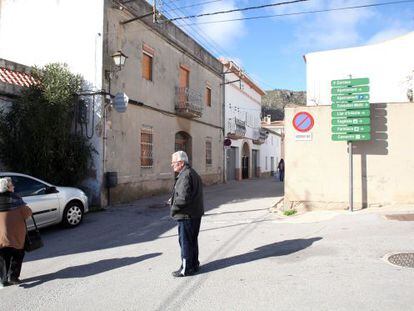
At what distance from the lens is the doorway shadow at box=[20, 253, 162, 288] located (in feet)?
19.8

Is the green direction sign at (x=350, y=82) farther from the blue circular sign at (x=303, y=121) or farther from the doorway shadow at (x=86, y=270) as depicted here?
the doorway shadow at (x=86, y=270)

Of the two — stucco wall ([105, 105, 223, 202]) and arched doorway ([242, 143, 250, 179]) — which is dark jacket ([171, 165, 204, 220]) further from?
arched doorway ([242, 143, 250, 179])

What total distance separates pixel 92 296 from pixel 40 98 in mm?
8880

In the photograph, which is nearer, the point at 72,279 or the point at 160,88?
the point at 72,279

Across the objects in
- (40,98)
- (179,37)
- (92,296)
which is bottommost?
(92,296)

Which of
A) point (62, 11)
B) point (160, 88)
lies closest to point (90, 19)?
point (62, 11)

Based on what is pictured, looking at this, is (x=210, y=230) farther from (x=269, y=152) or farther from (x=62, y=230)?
(x=269, y=152)

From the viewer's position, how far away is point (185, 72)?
2080cm

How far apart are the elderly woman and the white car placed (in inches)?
127

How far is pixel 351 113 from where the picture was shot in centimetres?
1054

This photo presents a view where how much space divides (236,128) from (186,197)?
22.8 meters

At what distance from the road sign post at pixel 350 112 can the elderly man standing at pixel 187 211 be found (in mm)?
5668

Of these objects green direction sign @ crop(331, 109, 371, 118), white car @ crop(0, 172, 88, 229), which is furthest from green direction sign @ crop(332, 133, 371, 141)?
white car @ crop(0, 172, 88, 229)

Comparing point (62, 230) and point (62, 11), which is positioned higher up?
point (62, 11)
